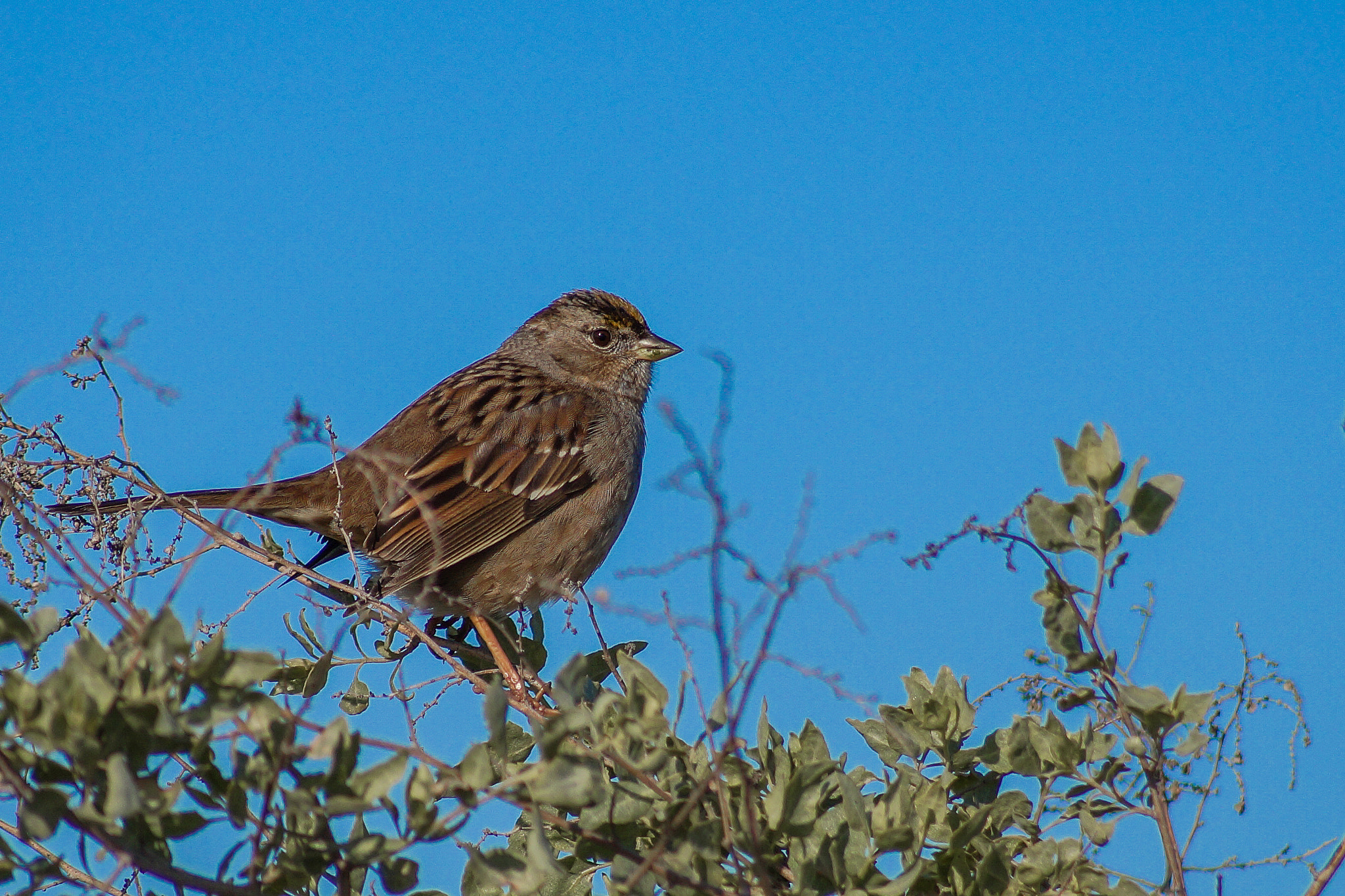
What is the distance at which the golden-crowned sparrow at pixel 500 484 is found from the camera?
4273 millimetres

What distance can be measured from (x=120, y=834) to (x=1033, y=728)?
1.48 m

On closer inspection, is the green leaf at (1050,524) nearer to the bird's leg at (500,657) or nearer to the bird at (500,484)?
the bird's leg at (500,657)

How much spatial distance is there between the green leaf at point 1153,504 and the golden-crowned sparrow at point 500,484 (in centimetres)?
239

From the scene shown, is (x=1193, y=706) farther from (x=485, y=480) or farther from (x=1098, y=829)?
(x=485, y=480)

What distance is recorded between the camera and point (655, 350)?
18.6ft

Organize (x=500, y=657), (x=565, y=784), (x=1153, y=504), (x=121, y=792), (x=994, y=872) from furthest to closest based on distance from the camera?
(x=500, y=657) → (x=994, y=872) → (x=1153, y=504) → (x=565, y=784) → (x=121, y=792)

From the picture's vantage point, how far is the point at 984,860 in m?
1.98

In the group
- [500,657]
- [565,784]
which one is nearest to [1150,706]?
[565,784]

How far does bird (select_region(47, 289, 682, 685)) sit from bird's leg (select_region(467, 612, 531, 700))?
2 cm

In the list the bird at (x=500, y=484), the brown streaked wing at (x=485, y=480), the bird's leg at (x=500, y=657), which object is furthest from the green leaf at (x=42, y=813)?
the brown streaked wing at (x=485, y=480)

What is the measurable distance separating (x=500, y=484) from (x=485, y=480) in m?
0.06

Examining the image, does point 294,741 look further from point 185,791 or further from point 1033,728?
point 1033,728

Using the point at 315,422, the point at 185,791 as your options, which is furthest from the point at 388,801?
the point at 315,422

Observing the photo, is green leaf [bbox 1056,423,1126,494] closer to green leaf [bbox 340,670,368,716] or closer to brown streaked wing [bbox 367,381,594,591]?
green leaf [bbox 340,670,368,716]
